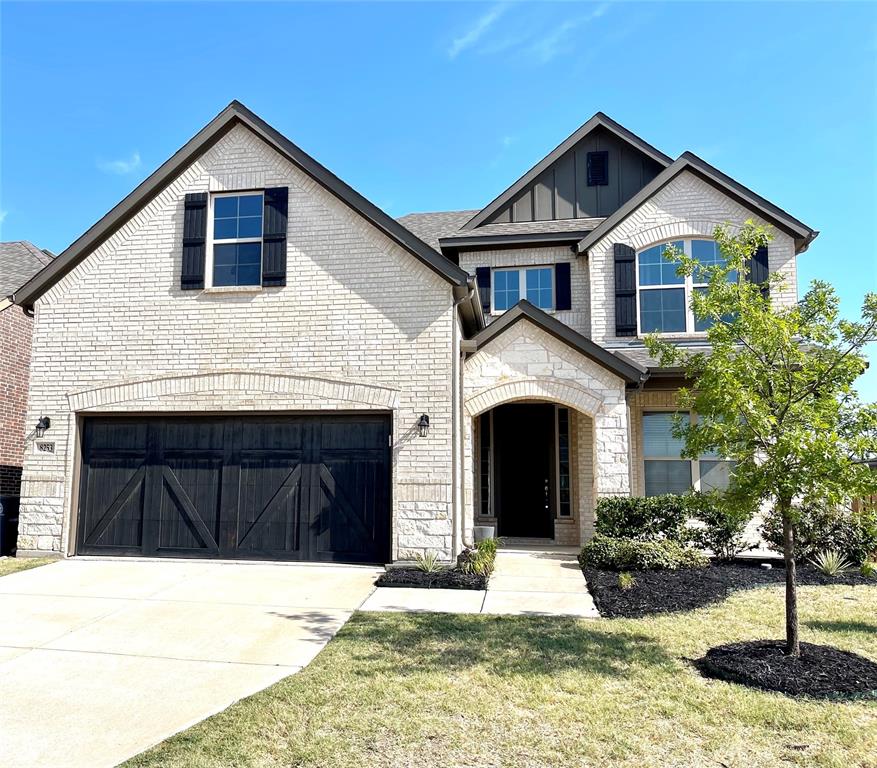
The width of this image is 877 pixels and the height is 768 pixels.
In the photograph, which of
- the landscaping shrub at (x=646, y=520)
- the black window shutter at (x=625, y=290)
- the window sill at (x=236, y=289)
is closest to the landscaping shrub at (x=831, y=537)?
the landscaping shrub at (x=646, y=520)

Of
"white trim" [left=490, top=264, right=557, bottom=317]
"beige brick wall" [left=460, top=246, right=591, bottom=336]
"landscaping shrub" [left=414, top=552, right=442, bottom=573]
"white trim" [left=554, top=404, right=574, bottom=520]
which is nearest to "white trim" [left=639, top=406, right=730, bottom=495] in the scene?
"white trim" [left=554, top=404, right=574, bottom=520]

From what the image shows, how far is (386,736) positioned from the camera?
446 centimetres

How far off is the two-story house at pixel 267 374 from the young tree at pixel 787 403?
4.95 meters

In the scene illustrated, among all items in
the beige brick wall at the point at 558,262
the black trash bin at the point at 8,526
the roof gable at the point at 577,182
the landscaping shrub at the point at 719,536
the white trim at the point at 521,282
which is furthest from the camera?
the roof gable at the point at 577,182

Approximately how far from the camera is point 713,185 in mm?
14742

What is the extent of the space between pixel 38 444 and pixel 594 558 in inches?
372

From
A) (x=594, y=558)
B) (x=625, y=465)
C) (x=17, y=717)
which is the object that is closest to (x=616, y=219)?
(x=625, y=465)

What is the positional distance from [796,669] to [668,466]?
324 inches

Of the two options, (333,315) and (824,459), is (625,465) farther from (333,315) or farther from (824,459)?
(824,459)

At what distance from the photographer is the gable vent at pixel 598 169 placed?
53.6 feet

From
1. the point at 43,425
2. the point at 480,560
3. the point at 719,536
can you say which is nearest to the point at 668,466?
the point at 719,536

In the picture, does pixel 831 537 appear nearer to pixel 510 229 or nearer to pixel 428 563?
pixel 428 563

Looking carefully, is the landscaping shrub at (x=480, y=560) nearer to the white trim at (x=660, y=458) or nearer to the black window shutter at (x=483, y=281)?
the white trim at (x=660, y=458)

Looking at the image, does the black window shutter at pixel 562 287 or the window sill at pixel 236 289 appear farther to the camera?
the black window shutter at pixel 562 287
